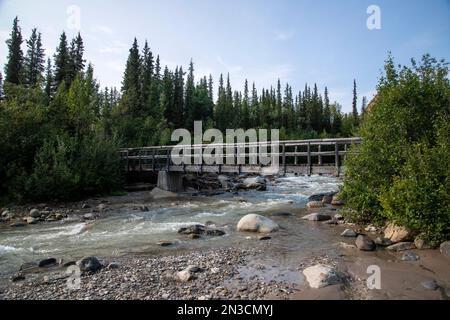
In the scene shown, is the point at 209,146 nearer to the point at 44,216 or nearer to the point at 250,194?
the point at 250,194

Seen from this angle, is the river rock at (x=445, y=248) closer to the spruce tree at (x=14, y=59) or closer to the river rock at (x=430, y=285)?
the river rock at (x=430, y=285)

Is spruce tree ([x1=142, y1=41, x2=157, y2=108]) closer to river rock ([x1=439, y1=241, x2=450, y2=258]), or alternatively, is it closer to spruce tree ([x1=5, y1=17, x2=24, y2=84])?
spruce tree ([x1=5, y1=17, x2=24, y2=84])

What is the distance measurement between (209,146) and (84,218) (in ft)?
28.4

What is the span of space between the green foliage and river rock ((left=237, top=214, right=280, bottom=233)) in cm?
295

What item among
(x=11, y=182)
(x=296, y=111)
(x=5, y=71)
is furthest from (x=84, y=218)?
(x=296, y=111)

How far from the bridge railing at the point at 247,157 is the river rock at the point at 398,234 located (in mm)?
3618

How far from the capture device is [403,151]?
33.1ft

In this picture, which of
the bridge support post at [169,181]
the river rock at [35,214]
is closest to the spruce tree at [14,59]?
the bridge support post at [169,181]

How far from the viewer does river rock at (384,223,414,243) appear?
356 inches

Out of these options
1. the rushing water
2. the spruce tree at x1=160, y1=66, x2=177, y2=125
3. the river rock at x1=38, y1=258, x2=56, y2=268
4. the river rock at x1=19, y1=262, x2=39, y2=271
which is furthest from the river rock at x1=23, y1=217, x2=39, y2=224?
the spruce tree at x1=160, y1=66, x2=177, y2=125

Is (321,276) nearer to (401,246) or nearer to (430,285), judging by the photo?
(430,285)

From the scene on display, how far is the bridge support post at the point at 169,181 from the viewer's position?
76.6 ft

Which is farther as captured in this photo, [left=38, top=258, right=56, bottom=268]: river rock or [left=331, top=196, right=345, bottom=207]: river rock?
[left=331, top=196, right=345, bottom=207]: river rock

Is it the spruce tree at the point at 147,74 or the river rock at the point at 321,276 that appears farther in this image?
the spruce tree at the point at 147,74
